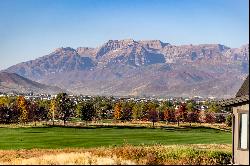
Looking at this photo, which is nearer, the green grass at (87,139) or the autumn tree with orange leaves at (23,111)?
the green grass at (87,139)

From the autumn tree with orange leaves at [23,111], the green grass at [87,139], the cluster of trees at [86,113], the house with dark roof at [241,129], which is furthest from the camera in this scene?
the cluster of trees at [86,113]

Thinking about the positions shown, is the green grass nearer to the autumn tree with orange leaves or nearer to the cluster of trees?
the autumn tree with orange leaves

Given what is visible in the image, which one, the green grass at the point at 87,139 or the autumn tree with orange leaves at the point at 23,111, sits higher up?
the autumn tree with orange leaves at the point at 23,111

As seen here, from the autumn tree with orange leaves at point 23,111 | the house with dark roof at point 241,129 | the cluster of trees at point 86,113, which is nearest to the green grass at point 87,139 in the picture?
the house with dark roof at point 241,129

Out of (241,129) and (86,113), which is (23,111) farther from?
(241,129)

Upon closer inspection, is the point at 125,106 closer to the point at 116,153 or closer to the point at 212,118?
the point at 212,118

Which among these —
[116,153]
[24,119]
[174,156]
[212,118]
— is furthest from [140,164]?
[212,118]

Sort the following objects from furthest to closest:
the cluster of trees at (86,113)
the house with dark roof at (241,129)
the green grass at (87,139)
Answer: the cluster of trees at (86,113), the green grass at (87,139), the house with dark roof at (241,129)

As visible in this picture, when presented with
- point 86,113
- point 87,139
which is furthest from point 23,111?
point 87,139

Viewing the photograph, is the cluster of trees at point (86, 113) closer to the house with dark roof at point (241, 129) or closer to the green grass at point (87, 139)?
the green grass at point (87, 139)

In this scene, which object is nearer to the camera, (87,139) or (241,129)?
(241,129)

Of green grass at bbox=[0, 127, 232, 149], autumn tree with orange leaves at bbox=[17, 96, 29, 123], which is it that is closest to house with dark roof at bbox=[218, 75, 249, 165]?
green grass at bbox=[0, 127, 232, 149]

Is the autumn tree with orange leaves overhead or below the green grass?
overhead

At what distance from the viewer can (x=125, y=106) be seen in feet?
537
